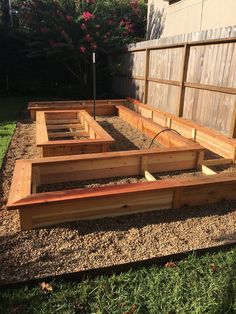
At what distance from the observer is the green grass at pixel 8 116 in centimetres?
570

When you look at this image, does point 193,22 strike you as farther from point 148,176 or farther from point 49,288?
point 49,288

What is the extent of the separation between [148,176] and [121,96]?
7.92 meters

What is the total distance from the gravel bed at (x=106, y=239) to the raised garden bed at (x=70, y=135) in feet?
5.11

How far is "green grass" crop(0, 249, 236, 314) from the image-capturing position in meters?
2.01

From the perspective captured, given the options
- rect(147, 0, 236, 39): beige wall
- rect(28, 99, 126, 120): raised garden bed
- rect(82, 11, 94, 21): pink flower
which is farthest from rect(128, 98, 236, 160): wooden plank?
rect(82, 11, 94, 21): pink flower

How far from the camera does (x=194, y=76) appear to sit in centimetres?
613

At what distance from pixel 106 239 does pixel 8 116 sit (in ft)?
21.6

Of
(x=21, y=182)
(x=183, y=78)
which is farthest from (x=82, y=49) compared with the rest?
(x=21, y=182)

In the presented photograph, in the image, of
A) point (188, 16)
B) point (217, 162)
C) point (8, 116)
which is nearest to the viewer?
point (217, 162)

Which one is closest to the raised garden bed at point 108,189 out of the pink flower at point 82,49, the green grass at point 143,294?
the green grass at point 143,294

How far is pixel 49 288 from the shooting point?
7.18ft

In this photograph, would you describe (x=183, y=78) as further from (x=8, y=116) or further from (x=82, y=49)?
(x=82, y=49)

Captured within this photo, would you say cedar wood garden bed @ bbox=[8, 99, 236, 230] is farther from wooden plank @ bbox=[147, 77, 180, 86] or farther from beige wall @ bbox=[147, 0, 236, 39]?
beige wall @ bbox=[147, 0, 236, 39]

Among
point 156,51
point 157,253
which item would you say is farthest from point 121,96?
point 157,253
